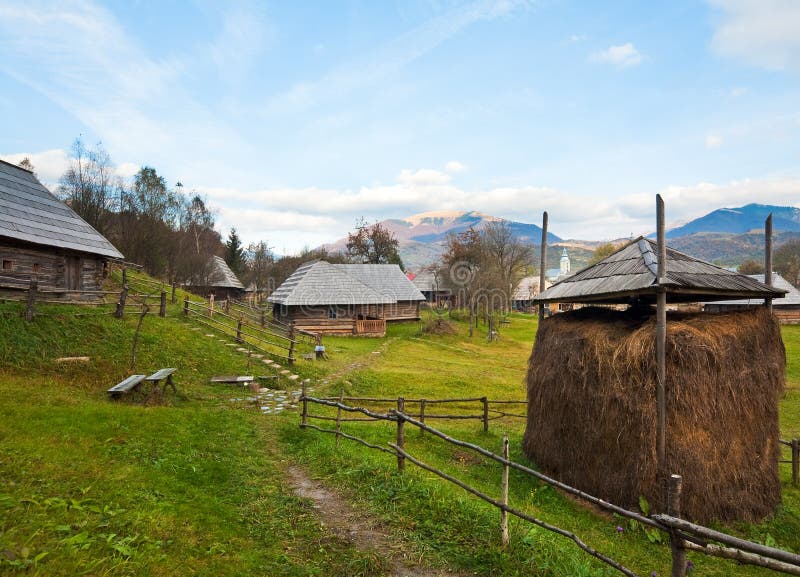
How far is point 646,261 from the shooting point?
27.0ft

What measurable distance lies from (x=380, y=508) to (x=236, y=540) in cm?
186

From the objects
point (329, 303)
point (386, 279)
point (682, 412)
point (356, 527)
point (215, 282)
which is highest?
point (386, 279)

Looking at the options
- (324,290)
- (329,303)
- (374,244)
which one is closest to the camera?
(329,303)

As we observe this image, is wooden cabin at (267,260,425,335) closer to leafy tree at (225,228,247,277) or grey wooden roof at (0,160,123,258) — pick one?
grey wooden roof at (0,160,123,258)

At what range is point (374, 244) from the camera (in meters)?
61.1

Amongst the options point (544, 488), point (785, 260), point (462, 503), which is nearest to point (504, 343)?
point (544, 488)

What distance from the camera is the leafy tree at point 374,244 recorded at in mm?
60844

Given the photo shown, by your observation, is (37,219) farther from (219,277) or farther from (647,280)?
(219,277)

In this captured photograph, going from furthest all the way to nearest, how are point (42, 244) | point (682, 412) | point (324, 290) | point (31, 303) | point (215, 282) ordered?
1. point (215, 282)
2. point (324, 290)
3. point (42, 244)
4. point (31, 303)
5. point (682, 412)

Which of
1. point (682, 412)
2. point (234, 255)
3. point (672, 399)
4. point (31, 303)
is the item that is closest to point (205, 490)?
point (672, 399)

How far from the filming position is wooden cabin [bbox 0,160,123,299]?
43.4 ft

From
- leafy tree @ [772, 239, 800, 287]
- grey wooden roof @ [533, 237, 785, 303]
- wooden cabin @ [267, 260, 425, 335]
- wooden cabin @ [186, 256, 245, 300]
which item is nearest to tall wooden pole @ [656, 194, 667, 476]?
grey wooden roof @ [533, 237, 785, 303]

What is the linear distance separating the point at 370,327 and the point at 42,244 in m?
19.0

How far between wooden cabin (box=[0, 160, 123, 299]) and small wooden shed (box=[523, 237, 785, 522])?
1360 centimetres
